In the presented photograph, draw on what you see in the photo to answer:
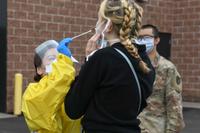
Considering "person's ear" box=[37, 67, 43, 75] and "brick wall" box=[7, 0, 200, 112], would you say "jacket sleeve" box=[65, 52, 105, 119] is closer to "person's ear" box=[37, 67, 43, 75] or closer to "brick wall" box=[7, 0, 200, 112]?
"person's ear" box=[37, 67, 43, 75]

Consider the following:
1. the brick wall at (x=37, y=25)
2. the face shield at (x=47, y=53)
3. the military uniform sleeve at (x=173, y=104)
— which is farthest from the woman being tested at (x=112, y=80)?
the brick wall at (x=37, y=25)

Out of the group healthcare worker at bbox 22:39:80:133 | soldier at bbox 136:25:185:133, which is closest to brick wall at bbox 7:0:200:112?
soldier at bbox 136:25:185:133

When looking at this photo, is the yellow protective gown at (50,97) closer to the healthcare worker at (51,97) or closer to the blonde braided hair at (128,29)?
the healthcare worker at (51,97)

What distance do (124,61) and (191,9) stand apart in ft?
41.5

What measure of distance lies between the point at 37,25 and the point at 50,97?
8953 millimetres

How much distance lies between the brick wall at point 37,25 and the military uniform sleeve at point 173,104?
7232mm

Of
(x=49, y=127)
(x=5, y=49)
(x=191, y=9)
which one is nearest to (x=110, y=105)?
(x=49, y=127)

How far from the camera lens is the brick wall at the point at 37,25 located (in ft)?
37.0

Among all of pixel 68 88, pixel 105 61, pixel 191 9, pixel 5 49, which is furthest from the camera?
pixel 191 9

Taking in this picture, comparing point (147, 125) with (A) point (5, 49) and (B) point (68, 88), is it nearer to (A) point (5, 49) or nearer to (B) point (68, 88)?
(B) point (68, 88)

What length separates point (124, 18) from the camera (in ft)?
9.12

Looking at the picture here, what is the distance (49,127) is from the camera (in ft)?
10.2

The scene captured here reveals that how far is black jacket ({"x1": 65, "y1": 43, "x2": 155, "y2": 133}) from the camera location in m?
2.75

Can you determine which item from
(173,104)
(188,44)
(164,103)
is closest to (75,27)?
(188,44)
